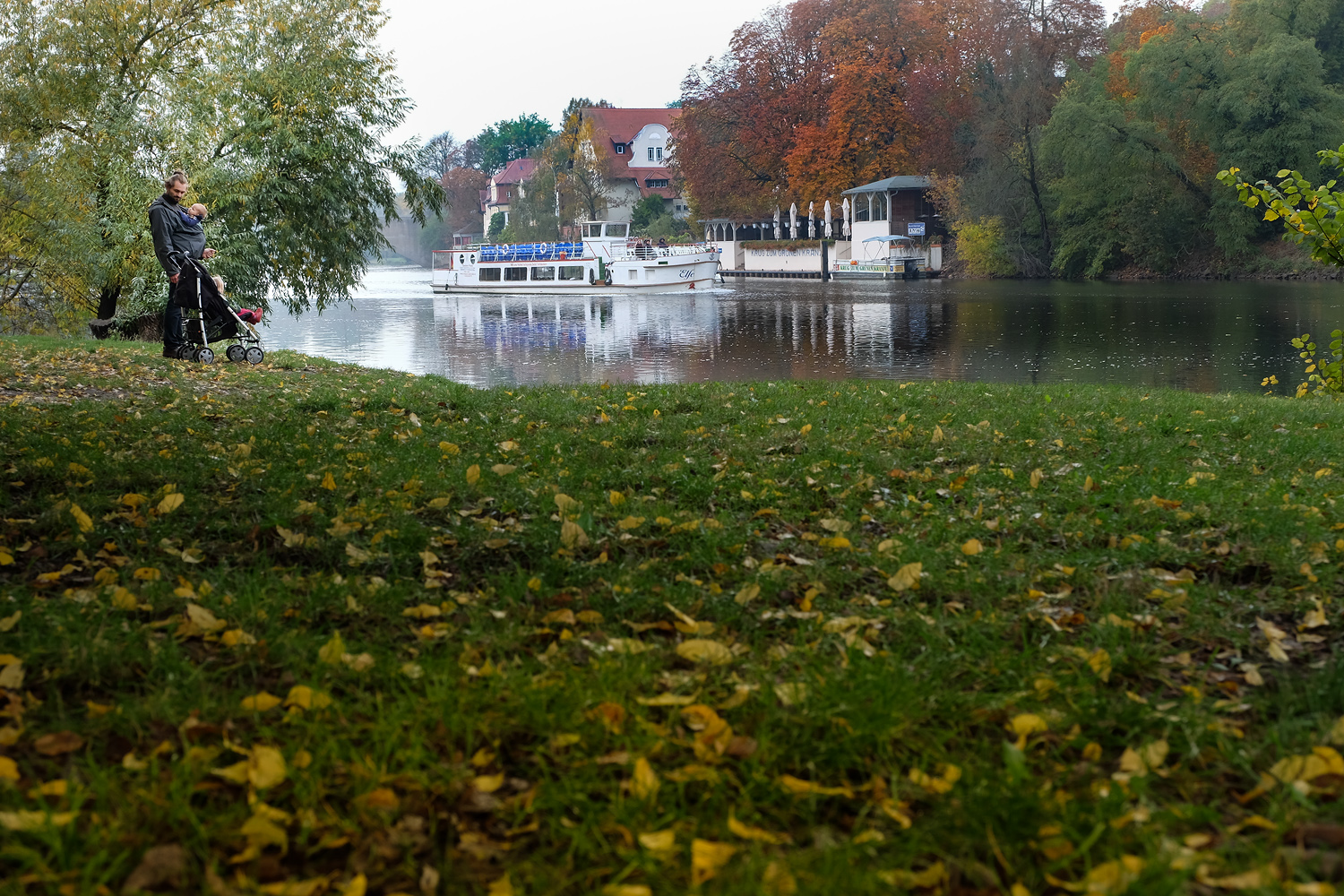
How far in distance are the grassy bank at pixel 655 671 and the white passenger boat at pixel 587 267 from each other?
51528mm

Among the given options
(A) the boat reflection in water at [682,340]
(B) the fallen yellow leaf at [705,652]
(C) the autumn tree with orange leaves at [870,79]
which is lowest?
(B) the fallen yellow leaf at [705,652]

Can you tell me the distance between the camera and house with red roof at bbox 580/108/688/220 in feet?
308

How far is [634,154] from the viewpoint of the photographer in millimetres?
96250

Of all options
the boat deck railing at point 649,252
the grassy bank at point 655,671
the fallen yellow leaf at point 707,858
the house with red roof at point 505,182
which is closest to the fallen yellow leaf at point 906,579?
the grassy bank at point 655,671

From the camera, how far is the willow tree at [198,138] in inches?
759

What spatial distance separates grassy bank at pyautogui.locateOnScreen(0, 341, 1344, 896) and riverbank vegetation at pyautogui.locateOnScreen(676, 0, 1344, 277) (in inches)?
1939

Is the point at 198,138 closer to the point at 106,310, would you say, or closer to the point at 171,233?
the point at 106,310

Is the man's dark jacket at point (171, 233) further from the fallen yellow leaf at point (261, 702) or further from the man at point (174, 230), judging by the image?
the fallen yellow leaf at point (261, 702)

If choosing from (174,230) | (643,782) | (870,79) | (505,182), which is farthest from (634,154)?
(643,782)

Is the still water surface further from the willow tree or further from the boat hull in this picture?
the boat hull

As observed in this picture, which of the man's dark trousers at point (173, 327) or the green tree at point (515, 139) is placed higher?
the green tree at point (515, 139)

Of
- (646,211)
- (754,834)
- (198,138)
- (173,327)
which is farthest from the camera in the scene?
(646,211)

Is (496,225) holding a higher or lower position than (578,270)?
higher

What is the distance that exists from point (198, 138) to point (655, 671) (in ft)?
63.6
